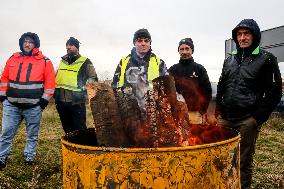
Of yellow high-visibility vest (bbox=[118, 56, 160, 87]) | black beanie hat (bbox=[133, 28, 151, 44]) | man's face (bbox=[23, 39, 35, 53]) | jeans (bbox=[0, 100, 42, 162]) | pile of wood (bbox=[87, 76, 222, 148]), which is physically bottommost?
jeans (bbox=[0, 100, 42, 162])

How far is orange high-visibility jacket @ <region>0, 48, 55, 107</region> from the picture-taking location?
593 cm

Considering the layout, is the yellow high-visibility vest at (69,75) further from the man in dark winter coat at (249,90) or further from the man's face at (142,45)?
the man in dark winter coat at (249,90)

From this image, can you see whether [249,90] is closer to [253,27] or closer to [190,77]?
[253,27]

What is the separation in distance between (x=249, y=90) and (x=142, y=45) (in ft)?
5.40

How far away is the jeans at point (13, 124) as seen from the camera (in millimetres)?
5934

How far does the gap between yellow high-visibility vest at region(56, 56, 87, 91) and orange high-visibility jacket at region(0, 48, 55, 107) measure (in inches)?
18.2

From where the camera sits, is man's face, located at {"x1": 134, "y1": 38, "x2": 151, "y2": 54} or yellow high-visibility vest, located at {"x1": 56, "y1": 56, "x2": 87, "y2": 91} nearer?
man's face, located at {"x1": 134, "y1": 38, "x2": 151, "y2": 54}

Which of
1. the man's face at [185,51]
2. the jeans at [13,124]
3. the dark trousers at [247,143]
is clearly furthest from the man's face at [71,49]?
the dark trousers at [247,143]

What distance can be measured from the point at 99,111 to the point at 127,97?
0.28 metres

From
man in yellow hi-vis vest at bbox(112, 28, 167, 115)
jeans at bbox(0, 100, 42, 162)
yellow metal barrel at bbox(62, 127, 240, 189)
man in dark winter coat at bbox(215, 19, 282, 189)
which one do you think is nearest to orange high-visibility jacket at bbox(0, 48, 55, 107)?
jeans at bbox(0, 100, 42, 162)

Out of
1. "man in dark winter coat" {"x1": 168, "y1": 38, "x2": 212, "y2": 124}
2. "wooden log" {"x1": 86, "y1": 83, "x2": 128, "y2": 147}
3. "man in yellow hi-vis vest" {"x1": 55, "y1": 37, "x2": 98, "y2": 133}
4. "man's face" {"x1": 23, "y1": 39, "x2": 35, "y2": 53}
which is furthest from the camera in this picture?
"man in yellow hi-vis vest" {"x1": 55, "y1": 37, "x2": 98, "y2": 133}

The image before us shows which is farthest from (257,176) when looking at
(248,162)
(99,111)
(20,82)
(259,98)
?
(20,82)

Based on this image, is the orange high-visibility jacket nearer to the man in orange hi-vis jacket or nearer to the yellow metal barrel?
the man in orange hi-vis jacket

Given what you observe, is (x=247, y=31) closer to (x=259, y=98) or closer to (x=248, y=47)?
(x=248, y=47)
